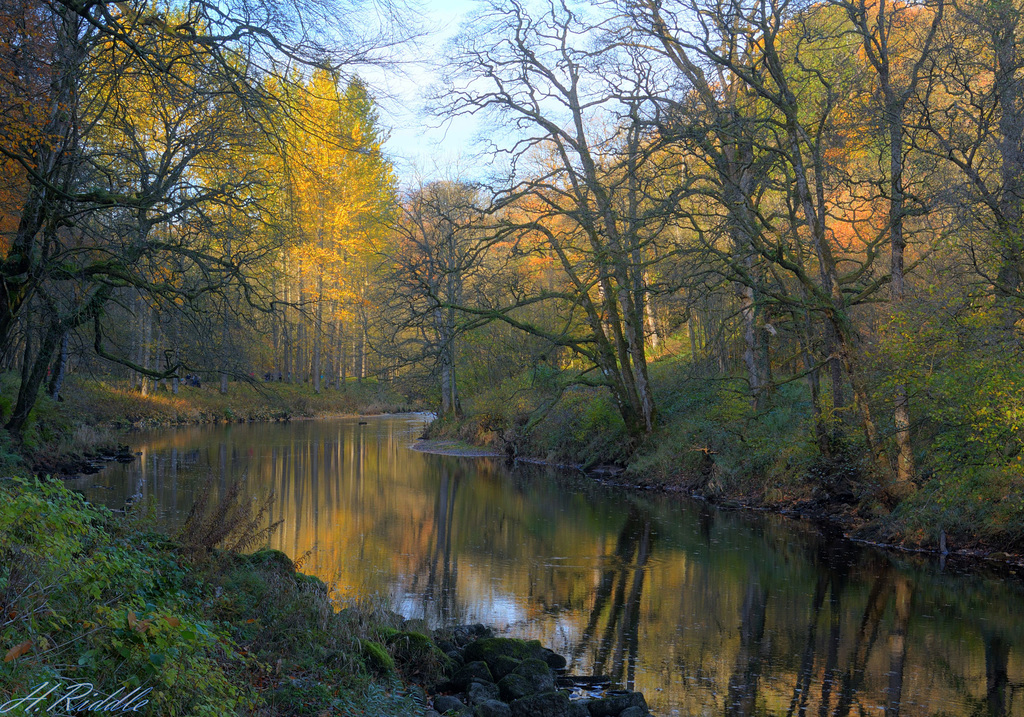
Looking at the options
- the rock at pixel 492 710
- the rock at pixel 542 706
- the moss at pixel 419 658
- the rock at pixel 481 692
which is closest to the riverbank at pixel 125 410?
the moss at pixel 419 658

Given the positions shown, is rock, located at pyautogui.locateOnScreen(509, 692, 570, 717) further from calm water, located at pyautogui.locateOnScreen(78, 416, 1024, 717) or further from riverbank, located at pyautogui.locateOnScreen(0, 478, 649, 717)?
calm water, located at pyautogui.locateOnScreen(78, 416, 1024, 717)

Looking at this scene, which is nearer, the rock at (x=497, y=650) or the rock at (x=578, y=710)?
the rock at (x=578, y=710)

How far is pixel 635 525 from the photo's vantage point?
55.0 ft

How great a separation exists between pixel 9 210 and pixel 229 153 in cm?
441

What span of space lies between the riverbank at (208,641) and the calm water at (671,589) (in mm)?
1153

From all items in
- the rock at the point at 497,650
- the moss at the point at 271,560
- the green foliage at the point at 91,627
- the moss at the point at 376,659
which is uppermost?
the green foliage at the point at 91,627

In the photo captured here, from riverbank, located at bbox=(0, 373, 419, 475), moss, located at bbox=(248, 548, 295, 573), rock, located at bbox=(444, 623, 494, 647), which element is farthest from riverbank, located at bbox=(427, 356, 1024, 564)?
moss, located at bbox=(248, 548, 295, 573)

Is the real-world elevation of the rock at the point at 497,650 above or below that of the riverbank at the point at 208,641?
below

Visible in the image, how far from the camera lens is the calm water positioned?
27.6 feet

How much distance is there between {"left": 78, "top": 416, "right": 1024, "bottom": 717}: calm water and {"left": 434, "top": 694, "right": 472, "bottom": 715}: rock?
1.87 metres

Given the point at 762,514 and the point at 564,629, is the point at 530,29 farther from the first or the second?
the point at 564,629

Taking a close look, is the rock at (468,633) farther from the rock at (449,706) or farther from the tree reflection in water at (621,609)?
the rock at (449,706)

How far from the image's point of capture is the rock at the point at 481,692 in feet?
23.6

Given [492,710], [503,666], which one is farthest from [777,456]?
[492,710]
